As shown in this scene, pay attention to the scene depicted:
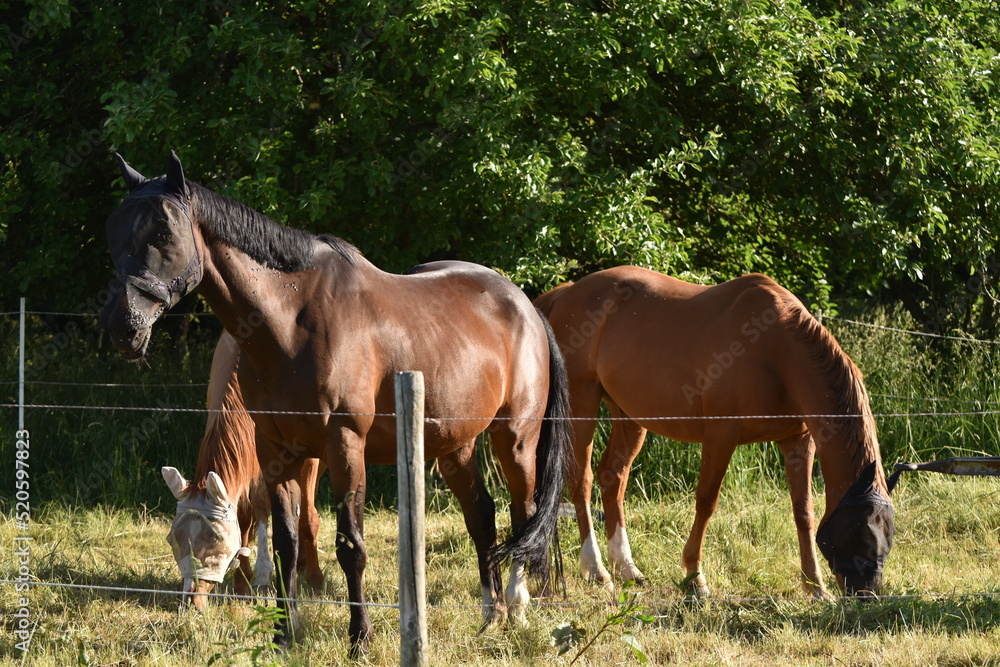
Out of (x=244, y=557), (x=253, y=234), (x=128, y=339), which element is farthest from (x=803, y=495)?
(x=128, y=339)

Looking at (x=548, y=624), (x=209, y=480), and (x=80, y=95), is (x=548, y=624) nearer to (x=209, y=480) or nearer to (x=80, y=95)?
(x=209, y=480)

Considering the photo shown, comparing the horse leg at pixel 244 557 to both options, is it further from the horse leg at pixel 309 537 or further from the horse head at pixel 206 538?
the horse head at pixel 206 538

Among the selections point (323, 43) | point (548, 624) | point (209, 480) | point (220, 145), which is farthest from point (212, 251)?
point (323, 43)

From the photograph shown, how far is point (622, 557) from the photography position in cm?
605

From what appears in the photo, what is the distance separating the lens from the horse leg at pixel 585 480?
19.7 ft

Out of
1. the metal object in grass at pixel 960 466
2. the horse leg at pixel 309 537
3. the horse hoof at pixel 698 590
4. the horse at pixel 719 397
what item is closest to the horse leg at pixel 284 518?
the horse leg at pixel 309 537

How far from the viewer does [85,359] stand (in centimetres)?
920

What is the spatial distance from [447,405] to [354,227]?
382 cm

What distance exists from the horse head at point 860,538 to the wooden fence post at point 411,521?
234cm

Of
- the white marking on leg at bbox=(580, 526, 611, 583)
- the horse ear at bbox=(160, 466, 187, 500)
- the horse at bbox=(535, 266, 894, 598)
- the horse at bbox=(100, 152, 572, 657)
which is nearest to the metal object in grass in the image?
the horse at bbox=(535, 266, 894, 598)

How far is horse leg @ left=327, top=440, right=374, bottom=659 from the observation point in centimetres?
413

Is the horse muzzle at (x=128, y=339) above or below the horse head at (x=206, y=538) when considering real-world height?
above

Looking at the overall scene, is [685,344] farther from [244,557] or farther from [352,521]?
[244,557]

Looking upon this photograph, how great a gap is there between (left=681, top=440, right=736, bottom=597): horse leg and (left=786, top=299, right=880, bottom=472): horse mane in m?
0.72
